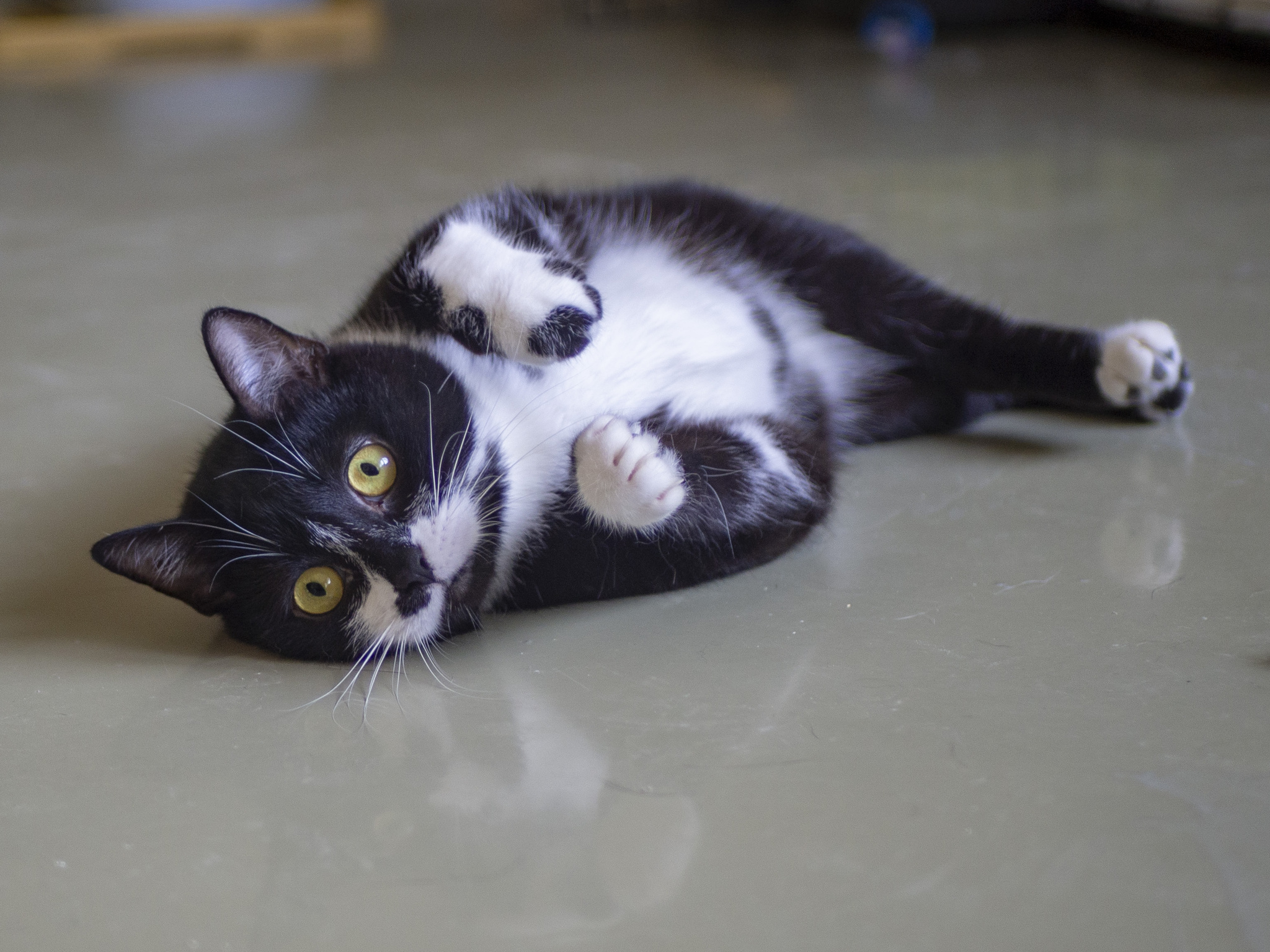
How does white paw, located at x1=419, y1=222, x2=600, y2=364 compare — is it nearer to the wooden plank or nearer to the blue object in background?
the blue object in background

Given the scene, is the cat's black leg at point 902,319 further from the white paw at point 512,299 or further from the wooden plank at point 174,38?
the wooden plank at point 174,38

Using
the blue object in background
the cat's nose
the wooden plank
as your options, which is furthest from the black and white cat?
the wooden plank

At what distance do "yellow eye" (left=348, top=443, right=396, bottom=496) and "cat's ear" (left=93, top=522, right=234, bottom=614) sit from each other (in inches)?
7.7

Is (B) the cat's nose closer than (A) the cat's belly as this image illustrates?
Yes

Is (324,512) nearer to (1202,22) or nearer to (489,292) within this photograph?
(489,292)

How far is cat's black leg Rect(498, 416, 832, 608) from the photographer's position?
1.39 m

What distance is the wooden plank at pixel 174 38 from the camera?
604 centimetres

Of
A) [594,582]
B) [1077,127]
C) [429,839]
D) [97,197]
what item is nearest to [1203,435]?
[594,582]

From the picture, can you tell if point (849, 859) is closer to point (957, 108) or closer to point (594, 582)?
point (594, 582)

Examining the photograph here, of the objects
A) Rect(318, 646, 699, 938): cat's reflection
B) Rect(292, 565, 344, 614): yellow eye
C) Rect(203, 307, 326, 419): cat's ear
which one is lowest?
Rect(318, 646, 699, 938): cat's reflection

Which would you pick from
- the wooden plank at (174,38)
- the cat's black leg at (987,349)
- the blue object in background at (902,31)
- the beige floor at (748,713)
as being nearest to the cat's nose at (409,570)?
the beige floor at (748,713)

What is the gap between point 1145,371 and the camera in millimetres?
1819

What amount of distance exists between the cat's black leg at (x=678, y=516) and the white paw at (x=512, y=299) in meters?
0.15

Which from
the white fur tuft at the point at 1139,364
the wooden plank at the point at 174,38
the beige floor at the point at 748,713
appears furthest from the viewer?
the wooden plank at the point at 174,38
